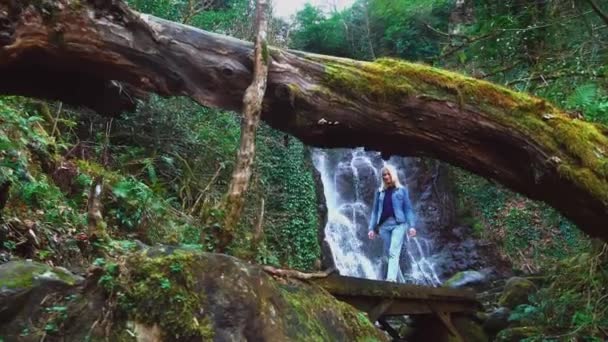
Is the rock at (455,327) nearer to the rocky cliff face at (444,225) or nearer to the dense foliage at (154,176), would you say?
the dense foliage at (154,176)

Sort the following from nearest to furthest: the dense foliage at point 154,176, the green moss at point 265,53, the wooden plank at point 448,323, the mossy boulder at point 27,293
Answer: the mossy boulder at point 27,293 < the green moss at point 265,53 < the dense foliage at point 154,176 < the wooden plank at point 448,323

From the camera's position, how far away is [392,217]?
21.7 feet

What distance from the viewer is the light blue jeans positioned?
256 inches

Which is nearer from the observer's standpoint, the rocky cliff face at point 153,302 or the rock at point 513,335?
the rocky cliff face at point 153,302

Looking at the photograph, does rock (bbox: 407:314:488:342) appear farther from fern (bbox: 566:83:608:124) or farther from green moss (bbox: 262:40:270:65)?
green moss (bbox: 262:40:270:65)

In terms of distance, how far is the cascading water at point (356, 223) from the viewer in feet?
47.4

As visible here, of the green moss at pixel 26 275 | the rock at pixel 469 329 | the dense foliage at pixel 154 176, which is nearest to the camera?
the green moss at pixel 26 275

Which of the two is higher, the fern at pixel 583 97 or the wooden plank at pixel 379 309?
the fern at pixel 583 97

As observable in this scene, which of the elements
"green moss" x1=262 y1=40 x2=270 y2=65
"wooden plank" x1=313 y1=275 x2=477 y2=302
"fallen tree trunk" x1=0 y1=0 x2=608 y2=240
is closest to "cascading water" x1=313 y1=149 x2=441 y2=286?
"wooden plank" x1=313 y1=275 x2=477 y2=302

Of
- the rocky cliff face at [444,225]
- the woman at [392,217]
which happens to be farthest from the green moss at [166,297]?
the rocky cliff face at [444,225]

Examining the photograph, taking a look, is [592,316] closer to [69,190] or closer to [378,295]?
[378,295]

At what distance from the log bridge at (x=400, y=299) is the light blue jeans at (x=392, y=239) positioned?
0.22 meters

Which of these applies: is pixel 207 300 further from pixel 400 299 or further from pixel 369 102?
pixel 400 299

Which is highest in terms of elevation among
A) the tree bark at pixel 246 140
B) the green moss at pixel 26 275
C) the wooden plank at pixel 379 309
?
the tree bark at pixel 246 140
